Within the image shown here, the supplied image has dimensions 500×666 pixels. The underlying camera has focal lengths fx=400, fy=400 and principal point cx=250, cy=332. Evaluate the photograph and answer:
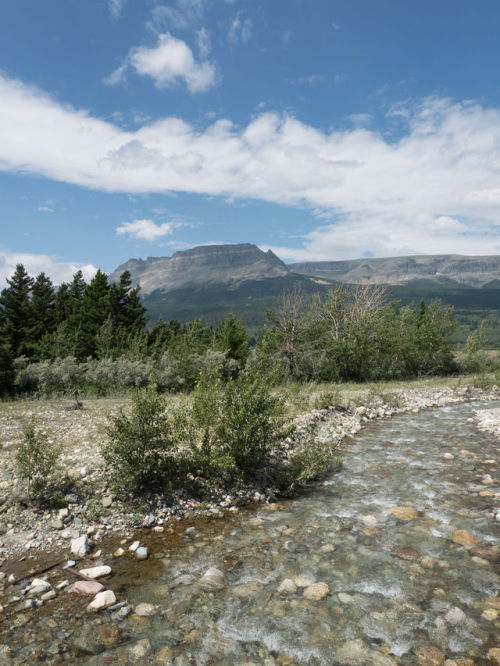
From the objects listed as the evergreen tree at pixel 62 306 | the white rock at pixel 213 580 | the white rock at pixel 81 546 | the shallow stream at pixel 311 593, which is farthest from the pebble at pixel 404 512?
the evergreen tree at pixel 62 306

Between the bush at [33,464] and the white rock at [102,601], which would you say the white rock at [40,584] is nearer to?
the white rock at [102,601]

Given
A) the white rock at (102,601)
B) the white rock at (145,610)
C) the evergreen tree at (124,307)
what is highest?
the evergreen tree at (124,307)

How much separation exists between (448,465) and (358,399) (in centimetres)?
937

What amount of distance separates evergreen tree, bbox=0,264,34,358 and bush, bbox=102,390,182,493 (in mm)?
46906

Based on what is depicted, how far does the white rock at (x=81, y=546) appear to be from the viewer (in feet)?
22.8

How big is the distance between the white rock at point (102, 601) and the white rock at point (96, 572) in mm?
535

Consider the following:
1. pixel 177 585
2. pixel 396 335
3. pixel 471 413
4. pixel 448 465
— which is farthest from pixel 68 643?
pixel 396 335

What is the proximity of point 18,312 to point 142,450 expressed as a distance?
53.1 metres

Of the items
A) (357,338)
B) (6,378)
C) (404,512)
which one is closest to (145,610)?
(404,512)

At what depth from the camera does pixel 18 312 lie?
53281 millimetres

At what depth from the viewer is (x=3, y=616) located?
542 cm

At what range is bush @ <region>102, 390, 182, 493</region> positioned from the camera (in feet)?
28.2

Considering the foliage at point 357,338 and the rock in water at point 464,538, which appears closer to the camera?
the rock in water at point 464,538

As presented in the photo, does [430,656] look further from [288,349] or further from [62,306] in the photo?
[62,306]
